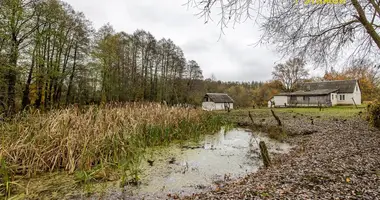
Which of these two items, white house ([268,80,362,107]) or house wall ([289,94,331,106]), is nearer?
house wall ([289,94,331,106])

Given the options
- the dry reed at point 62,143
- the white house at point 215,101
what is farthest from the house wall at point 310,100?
the dry reed at point 62,143

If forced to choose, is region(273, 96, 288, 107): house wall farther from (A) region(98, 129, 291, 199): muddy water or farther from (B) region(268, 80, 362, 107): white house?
(A) region(98, 129, 291, 199): muddy water

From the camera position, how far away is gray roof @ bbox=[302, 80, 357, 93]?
2734 centimetres

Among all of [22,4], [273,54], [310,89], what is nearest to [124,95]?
[22,4]

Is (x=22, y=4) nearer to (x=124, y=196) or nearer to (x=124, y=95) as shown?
(x=124, y=196)

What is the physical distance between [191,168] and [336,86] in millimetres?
33095

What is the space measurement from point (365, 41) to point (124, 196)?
7.38 meters

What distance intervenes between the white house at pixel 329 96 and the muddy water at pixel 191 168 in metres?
24.9

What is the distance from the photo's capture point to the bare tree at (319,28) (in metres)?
4.02

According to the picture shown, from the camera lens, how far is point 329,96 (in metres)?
26.5

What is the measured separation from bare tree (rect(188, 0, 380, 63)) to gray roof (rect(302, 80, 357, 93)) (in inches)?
1103

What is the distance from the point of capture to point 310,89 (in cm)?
A: 3184

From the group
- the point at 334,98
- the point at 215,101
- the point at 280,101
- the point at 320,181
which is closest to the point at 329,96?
the point at 334,98

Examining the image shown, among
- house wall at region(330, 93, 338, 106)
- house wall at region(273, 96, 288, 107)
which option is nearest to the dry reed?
house wall at region(273, 96, 288, 107)
